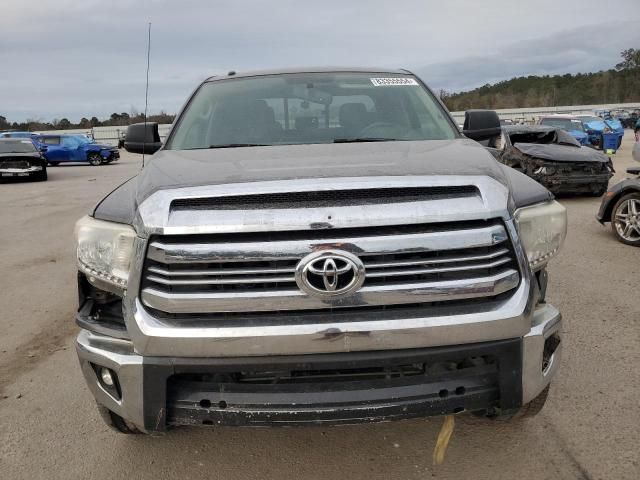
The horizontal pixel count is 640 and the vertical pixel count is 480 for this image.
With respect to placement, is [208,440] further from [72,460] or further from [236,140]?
[236,140]

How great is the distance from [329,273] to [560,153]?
32.4 feet

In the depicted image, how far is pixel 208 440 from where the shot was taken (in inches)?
111

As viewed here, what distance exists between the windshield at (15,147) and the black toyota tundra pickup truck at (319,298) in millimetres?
18907

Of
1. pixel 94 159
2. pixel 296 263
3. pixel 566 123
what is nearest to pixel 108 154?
pixel 94 159

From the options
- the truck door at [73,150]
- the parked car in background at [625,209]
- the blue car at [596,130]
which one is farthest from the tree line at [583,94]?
the parked car in background at [625,209]

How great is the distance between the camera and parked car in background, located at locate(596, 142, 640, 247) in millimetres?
6965

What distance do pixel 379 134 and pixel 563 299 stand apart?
8.99 ft

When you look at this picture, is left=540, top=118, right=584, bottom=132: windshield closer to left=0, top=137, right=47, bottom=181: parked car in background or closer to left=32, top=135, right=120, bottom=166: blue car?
left=0, top=137, right=47, bottom=181: parked car in background

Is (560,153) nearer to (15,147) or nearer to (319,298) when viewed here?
(319,298)

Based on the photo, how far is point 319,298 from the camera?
200cm

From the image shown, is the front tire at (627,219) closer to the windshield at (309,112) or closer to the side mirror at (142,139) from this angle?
the windshield at (309,112)

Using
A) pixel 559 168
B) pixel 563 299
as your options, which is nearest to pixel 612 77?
pixel 559 168

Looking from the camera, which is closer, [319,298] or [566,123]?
[319,298]

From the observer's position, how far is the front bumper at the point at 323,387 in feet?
6.75
